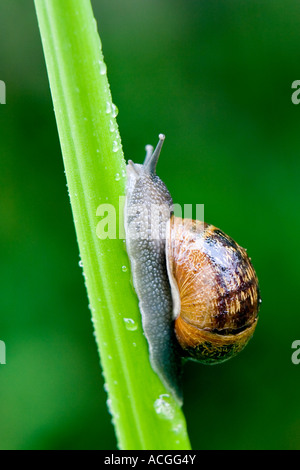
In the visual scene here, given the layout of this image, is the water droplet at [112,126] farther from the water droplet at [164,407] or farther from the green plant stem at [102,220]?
the water droplet at [164,407]

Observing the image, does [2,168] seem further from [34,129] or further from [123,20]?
[123,20]

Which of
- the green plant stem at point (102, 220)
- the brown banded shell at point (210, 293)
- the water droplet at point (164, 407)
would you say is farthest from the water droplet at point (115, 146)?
the water droplet at point (164, 407)

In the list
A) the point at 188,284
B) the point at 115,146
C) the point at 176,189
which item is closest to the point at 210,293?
the point at 188,284

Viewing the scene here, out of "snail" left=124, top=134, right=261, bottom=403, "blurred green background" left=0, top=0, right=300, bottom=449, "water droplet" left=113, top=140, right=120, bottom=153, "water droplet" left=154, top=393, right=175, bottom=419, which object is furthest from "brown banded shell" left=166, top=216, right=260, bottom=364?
"blurred green background" left=0, top=0, right=300, bottom=449

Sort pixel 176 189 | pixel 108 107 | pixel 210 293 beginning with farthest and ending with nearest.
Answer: pixel 176 189 → pixel 210 293 → pixel 108 107

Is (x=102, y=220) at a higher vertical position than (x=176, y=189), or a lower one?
lower

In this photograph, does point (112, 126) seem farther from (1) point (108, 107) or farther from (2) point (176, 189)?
(2) point (176, 189)

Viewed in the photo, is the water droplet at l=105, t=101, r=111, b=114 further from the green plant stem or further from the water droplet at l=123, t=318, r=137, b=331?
the water droplet at l=123, t=318, r=137, b=331
